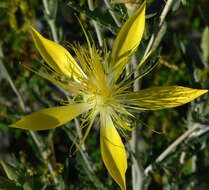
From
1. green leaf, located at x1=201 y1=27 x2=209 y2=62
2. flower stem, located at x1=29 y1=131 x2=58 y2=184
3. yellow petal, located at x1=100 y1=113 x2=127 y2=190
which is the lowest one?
flower stem, located at x1=29 y1=131 x2=58 y2=184

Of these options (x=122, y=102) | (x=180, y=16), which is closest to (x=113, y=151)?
(x=122, y=102)

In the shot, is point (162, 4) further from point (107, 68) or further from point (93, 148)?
point (93, 148)

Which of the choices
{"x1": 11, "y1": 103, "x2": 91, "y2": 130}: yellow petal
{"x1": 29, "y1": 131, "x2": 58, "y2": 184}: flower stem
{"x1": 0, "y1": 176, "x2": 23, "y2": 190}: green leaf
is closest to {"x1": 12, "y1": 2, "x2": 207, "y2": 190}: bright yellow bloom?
{"x1": 11, "y1": 103, "x2": 91, "y2": 130}: yellow petal

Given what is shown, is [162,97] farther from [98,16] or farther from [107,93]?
[98,16]

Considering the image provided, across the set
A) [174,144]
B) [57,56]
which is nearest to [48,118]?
[57,56]

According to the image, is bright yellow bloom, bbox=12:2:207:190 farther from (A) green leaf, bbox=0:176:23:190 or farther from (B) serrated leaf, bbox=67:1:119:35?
(A) green leaf, bbox=0:176:23:190
